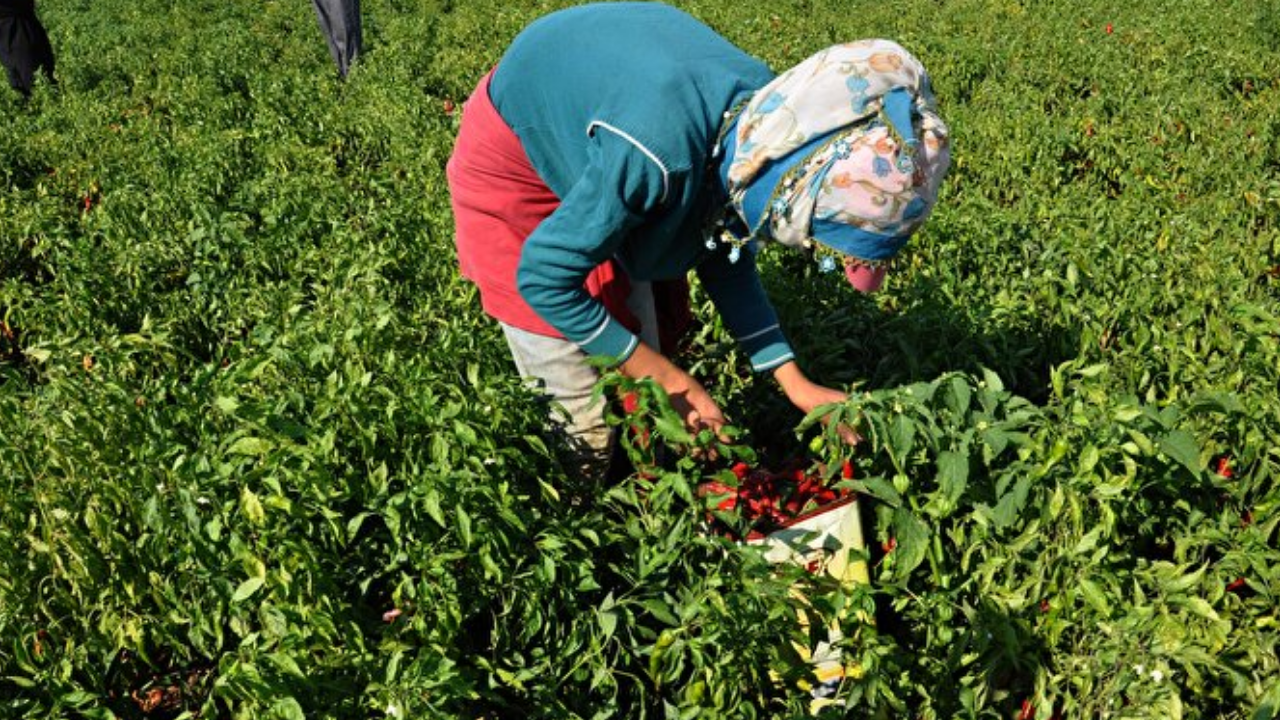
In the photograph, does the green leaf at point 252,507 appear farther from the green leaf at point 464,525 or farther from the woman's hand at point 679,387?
the woman's hand at point 679,387

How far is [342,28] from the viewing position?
878 cm

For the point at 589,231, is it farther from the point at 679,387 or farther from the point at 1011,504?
the point at 1011,504

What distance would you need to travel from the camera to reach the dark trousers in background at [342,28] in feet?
28.6

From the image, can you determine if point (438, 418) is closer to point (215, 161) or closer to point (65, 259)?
point (65, 259)

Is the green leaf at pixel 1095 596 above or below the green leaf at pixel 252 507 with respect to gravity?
below

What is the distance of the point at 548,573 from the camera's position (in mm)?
2260

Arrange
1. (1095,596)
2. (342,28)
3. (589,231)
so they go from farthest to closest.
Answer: (342,28), (1095,596), (589,231)

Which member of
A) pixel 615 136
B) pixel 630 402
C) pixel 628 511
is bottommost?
pixel 628 511

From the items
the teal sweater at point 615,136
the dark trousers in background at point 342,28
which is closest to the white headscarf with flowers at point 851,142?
the teal sweater at point 615,136

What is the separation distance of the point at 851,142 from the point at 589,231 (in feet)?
1.49

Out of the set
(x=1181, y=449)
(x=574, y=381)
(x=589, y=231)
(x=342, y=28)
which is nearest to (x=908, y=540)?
(x=1181, y=449)

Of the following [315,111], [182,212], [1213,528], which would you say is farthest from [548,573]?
[315,111]

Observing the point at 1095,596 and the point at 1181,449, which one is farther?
the point at 1181,449

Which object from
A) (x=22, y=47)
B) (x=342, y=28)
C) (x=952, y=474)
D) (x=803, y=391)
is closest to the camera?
(x=952, y=474)
